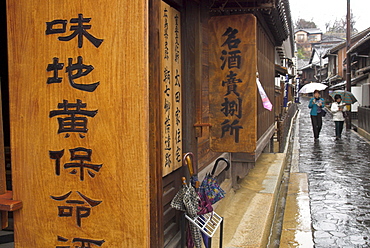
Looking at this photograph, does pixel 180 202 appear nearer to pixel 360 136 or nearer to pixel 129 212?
pixel 129 212

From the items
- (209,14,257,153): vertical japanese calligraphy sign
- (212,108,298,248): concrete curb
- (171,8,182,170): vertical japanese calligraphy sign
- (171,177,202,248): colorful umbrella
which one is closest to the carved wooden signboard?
(171,8,182,170): vertical japanese calligraphy sign

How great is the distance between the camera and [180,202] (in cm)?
511

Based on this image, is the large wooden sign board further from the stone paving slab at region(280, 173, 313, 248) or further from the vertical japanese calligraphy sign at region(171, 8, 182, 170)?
the stone paving slab at region(280, 173, 313, 248)

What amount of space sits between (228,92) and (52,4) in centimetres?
370

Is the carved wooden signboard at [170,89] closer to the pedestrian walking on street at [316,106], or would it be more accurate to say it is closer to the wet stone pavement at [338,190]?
the wet stone pavement at [338,190]

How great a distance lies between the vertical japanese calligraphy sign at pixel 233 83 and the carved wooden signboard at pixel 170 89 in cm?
73

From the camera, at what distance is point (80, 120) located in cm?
335

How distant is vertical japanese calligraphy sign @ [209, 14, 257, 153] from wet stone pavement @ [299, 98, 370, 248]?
281 cm

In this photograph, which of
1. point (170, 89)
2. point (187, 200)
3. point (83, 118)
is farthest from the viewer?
point (170, 89)

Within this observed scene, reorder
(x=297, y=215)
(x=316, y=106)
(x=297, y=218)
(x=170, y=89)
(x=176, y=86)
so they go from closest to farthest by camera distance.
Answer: (x=170, y=89) → (x=176, y=86) → (x=297, y=218) → (x=297, y=215) → (x=316, y=106)

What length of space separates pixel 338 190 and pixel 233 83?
6886 mm

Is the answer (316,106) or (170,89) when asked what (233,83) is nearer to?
(170,89)

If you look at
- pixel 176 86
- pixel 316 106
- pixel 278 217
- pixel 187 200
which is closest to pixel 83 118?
pixel 187 200

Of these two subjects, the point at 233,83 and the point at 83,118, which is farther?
the point at 233,83
